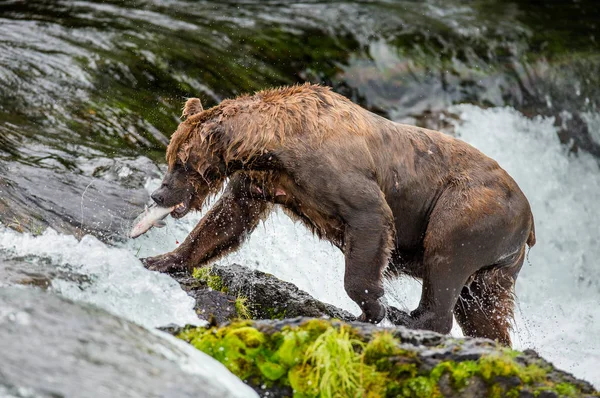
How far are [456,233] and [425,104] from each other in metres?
7.00

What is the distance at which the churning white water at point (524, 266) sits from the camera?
6.34 m

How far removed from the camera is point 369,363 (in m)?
4.80

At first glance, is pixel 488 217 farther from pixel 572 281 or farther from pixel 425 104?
pixel 425 104

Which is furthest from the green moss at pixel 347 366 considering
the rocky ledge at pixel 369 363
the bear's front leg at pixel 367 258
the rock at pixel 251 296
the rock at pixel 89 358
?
the bear's front leg at pixel 367 258

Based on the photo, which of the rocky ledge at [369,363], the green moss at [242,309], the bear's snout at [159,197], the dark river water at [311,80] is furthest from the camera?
the dark river water at [311,80]

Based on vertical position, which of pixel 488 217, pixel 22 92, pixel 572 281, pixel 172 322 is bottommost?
pixel 572 281

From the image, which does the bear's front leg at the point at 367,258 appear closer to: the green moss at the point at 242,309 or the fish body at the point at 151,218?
the green moss at the point at 242,309

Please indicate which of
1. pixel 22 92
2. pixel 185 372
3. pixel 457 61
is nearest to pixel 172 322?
pixel 185 372

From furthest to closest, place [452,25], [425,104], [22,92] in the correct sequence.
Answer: [452,25] < [425,104] < [22,92]

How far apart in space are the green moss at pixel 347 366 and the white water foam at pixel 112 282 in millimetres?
1093

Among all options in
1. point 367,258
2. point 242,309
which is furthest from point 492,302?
point 242,309

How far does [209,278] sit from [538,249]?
259 inches

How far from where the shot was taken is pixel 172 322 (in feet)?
19.5

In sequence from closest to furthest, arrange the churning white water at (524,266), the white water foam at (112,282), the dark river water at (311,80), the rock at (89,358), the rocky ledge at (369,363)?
the rock at (89,358) → the rocky ledge at (369,363) → the white water foam at (112,282) → the churning white water at (524,266) → the dark river water at (311,80)
